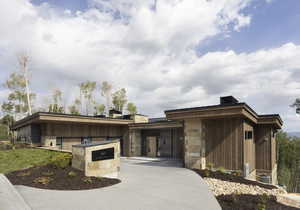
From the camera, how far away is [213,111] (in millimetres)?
11680

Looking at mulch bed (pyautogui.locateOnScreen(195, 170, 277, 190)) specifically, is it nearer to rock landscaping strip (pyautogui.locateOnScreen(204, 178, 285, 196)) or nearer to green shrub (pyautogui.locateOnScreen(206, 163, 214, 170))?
rock landscaping strip (pyautogui.locateOnScreen(204, 178, 285, 196))

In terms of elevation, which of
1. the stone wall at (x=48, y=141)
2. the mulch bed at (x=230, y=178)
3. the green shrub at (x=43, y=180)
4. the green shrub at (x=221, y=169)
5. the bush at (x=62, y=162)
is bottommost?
the mulch bed at (x=230, y=178)

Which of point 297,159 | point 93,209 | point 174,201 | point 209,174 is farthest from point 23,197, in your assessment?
point 297,159

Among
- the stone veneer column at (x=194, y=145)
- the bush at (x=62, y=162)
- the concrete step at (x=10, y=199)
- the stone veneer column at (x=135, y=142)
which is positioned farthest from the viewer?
the stone veneer column at (x=135, y=142)

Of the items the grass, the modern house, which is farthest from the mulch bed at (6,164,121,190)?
the modern house

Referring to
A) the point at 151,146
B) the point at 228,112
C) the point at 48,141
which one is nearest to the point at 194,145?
the point at 228,112

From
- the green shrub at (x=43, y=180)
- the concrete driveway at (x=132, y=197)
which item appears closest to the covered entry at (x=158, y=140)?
the concrete driveway at (x=132, y=197)

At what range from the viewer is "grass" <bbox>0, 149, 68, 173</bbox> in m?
11.4

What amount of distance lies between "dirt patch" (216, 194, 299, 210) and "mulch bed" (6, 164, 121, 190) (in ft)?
15.7

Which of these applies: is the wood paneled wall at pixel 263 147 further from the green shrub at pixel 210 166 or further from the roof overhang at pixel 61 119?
the roof overhang at pixel 61 119

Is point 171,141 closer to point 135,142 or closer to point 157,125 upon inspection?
point 157,125

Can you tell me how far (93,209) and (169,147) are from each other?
14.7 metres

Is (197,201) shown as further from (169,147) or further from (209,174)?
(169,147)

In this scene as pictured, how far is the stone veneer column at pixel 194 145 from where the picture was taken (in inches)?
508
